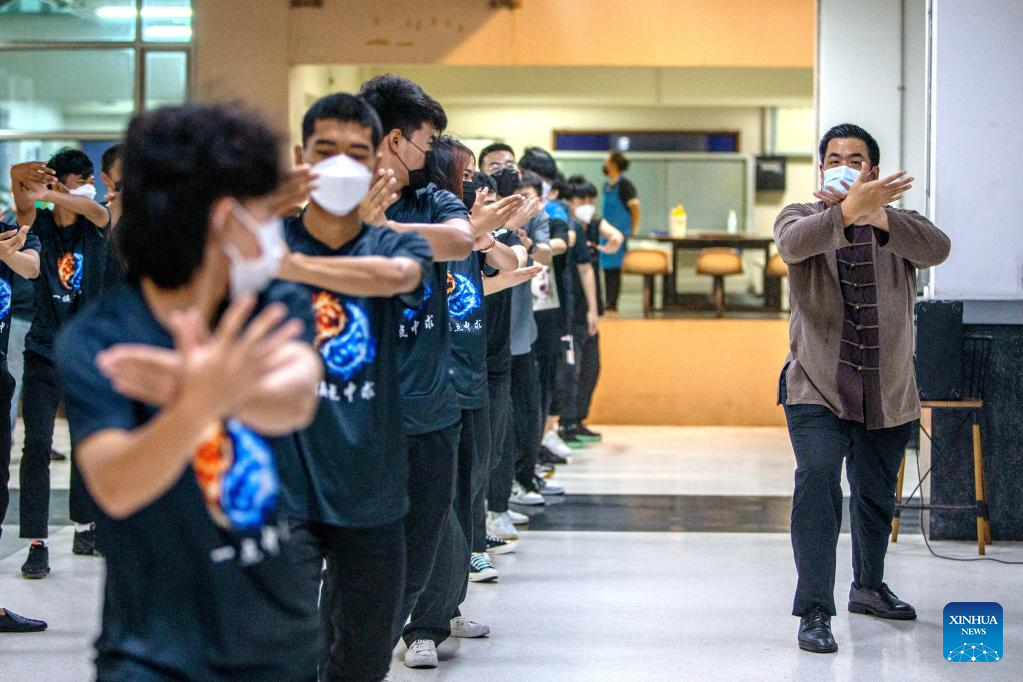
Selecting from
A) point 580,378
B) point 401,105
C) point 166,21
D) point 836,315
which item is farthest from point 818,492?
point 166,21

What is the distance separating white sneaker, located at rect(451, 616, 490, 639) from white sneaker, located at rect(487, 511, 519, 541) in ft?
4.77

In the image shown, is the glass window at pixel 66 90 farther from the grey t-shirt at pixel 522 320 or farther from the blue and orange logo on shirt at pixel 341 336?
the blue and orange logo on shirt at pixel 341 336

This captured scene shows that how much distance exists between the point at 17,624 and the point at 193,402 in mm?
3311

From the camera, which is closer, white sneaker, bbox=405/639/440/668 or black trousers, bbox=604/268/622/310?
white sneaker, bbox=405/639/440/668

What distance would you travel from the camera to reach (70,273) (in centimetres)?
523

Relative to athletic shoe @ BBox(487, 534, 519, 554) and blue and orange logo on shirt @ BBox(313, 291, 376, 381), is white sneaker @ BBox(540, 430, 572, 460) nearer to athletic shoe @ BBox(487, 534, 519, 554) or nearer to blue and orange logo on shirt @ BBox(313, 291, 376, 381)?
athletic shoe @ BBox(487, 534, 519, 554)

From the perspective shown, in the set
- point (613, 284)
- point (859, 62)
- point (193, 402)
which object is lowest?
point (193, 402)

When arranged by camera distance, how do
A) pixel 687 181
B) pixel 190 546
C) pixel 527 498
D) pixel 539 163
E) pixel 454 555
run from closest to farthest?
pixel 190 546 → pixel 454 555 → pixel 527 498 → pixel 539 163 → pixel 687 181

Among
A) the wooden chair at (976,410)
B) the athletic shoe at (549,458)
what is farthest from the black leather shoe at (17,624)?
the athletic shoe at (549,458)

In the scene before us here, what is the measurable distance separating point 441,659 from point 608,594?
3.27ft

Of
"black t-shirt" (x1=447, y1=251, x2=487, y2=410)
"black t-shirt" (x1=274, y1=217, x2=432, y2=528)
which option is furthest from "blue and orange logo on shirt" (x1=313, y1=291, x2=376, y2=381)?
"black t-shirt" (x1=447, y1=251, x2=487, y2=410)

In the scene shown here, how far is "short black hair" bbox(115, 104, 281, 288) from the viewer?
167 cm

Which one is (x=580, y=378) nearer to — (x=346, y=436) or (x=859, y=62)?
(x=859, y=62)

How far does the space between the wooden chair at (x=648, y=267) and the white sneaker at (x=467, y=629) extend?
6.37 meters
